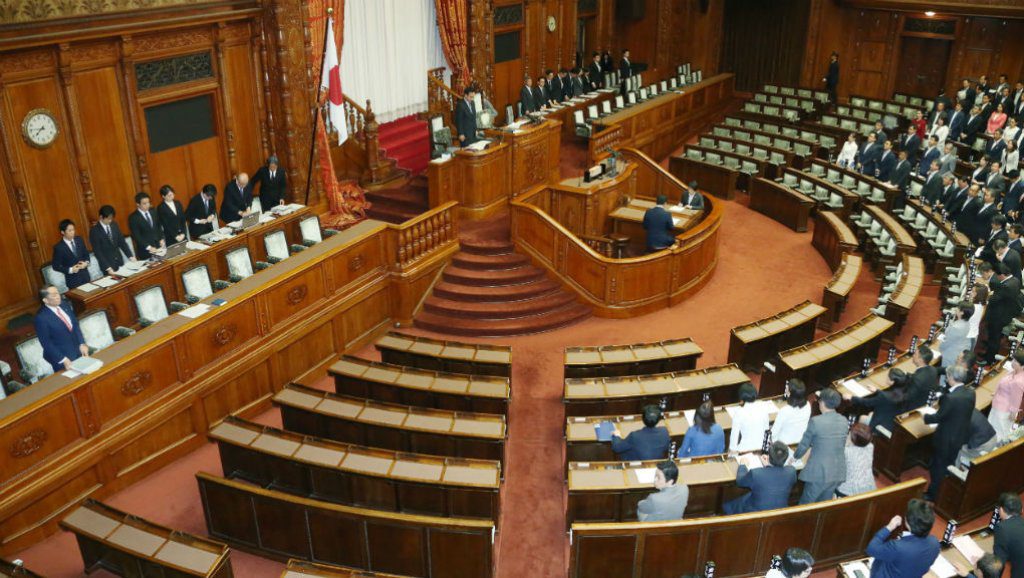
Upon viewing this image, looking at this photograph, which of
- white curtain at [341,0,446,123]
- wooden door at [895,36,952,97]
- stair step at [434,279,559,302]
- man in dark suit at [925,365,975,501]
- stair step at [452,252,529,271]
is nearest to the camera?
man in dark suit at [925,365,975,501]

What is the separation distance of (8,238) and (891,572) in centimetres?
874

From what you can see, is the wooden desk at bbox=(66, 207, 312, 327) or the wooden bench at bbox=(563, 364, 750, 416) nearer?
the wooden bench at bbox=(563, 364, 750, 416)

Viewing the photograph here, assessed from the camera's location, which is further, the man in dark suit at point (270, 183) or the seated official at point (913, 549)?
the man in dark suit at point (270, 183)

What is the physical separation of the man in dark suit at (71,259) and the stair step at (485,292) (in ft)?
13.8

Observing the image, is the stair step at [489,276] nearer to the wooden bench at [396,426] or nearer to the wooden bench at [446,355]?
the wooden bench at [446,355]

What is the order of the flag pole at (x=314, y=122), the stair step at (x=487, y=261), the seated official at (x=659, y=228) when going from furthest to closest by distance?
1. the seated official at (x=659, y=228)
2. the stair step at (x=487, y=261)
3. the flag pole at (x=314, y=122)

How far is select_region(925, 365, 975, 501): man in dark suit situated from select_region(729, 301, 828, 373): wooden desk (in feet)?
7.73

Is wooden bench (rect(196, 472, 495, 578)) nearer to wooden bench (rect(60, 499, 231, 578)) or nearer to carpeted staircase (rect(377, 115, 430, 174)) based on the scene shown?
wooden bench (rect(60, 499, 231, 578))

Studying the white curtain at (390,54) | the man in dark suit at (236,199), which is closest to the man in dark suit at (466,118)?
the white curtain at (390,54)

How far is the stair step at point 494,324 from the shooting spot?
10.2 metres

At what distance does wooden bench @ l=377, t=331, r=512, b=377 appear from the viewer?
27.1 ft

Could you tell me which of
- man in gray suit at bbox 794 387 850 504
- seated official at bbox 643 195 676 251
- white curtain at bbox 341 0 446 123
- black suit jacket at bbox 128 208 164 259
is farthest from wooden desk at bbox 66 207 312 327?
man in gray suit at bbox 794 387 850 504

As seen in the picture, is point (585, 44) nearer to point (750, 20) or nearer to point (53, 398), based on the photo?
point (750, 20)

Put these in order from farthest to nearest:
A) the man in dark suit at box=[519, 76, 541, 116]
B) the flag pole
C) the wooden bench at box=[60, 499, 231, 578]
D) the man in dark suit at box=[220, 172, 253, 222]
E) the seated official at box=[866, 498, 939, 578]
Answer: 1. the man in dark suit at box=[519, 76, 541, 116]
2. the flag pole
3. the man in dark suit at box=[220, 172, 253, 222]
4. the wooden bench at box=[60, 499, 231, 578]
5. the seated official at box=[866, 498, 939, 578]
